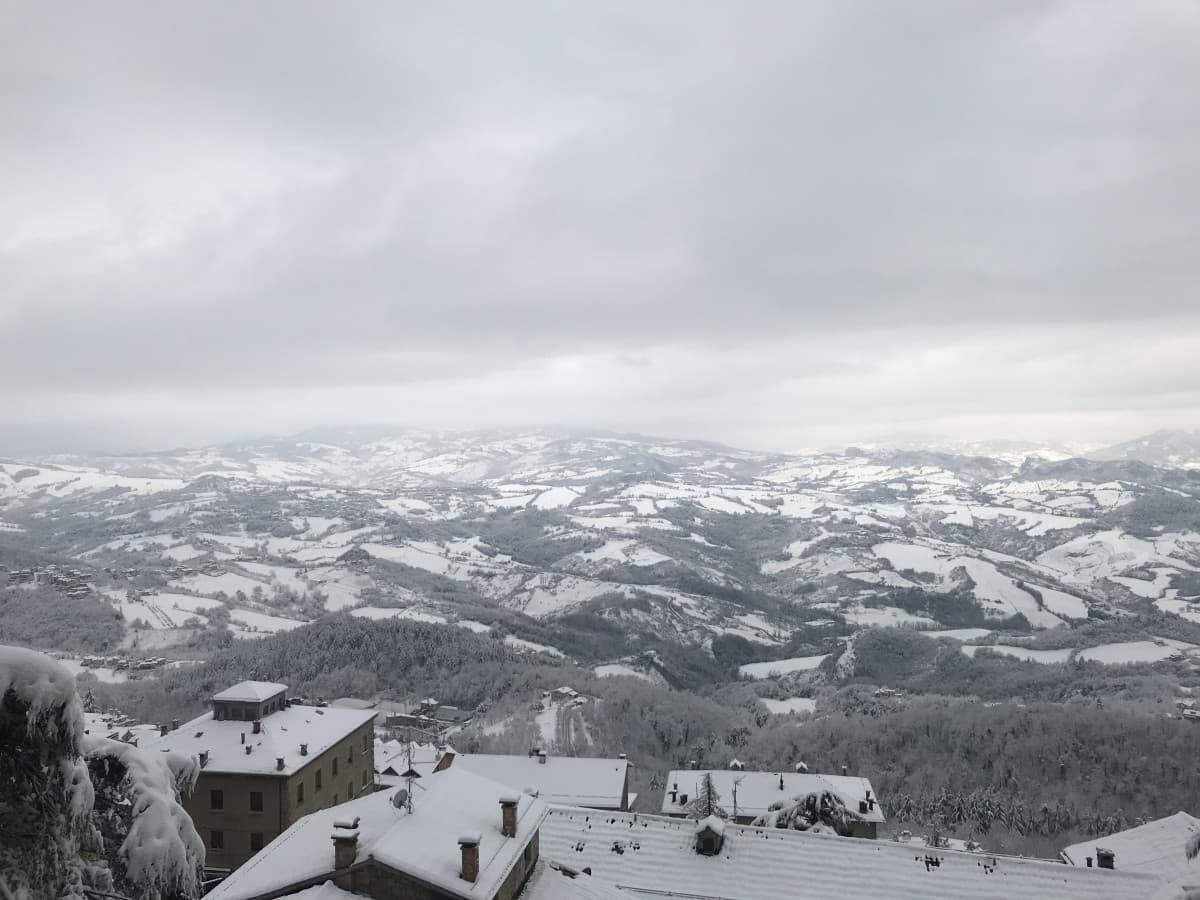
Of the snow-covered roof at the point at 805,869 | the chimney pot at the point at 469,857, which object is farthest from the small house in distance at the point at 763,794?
the chimney pot at the point at 469,857

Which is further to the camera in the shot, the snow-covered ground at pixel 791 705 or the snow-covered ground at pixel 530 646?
the snow-covered ground at pixel 530 646

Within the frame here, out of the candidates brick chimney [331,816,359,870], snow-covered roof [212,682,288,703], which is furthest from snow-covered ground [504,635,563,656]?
brick chimney [331,816,359,870]

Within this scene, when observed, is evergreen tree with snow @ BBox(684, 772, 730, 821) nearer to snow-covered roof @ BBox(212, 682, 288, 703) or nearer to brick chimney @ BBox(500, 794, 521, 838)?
brick chimney @ BBox(500, 794, 521, 838)

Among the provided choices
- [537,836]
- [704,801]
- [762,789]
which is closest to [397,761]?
[704,801]

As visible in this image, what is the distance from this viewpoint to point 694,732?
401 feet

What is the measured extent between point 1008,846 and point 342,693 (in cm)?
10329

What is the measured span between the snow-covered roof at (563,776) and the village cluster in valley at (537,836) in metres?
0.19

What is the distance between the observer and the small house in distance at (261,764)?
48.7 m

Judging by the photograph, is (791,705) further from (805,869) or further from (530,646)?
(805,869)

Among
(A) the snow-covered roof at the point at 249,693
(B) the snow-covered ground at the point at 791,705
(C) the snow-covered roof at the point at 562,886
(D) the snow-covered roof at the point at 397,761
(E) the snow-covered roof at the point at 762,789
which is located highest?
(C) the snow-covered roof at the point at 562,886

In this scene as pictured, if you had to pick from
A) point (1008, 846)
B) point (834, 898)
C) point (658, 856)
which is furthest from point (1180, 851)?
point (1008, 846)

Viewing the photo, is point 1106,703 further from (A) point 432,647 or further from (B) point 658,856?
(B) point 658,856

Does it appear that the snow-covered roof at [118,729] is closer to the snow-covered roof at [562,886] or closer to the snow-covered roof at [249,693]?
the snow-covered roof at [249,693]

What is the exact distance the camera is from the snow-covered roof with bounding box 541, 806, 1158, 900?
1341 inches
